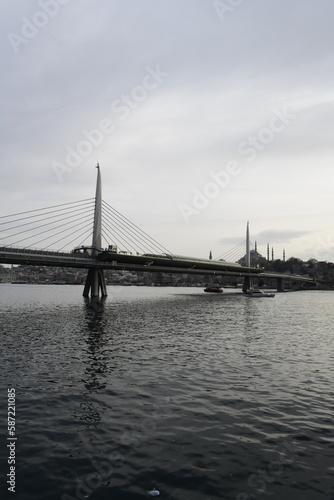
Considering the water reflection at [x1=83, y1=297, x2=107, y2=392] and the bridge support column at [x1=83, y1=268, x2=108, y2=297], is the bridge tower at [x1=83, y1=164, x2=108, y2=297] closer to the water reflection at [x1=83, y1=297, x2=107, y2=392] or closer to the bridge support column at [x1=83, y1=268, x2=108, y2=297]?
the bridge support column at [x1=83, y1=268, x2=108, y2=297]

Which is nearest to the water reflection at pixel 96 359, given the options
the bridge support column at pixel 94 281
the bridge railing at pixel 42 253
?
the bridge railing at pixel 42 253

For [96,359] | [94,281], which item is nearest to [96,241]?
[94,281]

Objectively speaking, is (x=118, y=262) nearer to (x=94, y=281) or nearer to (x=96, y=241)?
(x=94, y=281)

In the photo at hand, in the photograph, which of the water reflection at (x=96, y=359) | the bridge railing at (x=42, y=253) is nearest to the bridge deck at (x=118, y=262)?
the bridge railing at (x=42, y=253)

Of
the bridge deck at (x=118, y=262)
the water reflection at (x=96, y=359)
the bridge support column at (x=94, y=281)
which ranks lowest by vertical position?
the water reflection at (x=96, y=359)

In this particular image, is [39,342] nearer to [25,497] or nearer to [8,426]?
[8,426]

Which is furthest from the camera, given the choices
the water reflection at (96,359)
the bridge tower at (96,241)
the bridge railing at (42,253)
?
the bridge tower at (96,241)

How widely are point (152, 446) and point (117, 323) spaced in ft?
104

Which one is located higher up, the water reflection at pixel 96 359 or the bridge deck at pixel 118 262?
the bridge deck at pixel 118 262

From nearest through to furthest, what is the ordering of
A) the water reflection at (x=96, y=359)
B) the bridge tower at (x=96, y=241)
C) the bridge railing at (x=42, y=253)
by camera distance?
the water reflection at (x=96, y=359)
the bridge railing at (x=42, y=253)
the bridge tower at (x=96, y=241)

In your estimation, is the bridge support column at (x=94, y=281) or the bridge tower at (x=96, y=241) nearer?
the bridge tower at (x=96, y=241)

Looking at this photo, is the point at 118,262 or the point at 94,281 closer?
the point at 94,281

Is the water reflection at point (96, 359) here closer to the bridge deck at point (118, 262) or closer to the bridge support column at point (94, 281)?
the bridge deck at point (118, 262)

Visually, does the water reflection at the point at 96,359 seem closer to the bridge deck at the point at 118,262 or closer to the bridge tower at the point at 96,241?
the bridge deck at the point at 118,262
